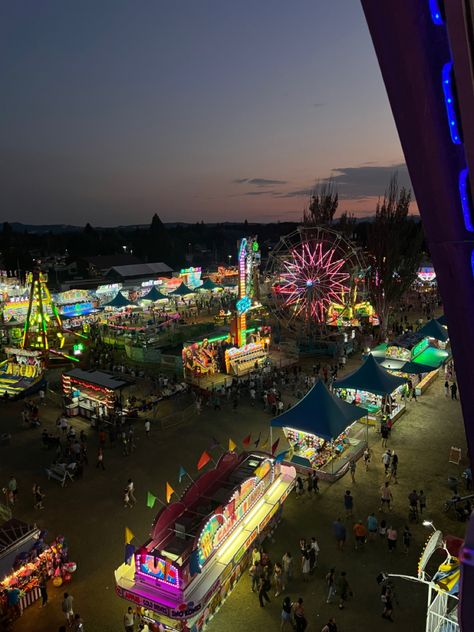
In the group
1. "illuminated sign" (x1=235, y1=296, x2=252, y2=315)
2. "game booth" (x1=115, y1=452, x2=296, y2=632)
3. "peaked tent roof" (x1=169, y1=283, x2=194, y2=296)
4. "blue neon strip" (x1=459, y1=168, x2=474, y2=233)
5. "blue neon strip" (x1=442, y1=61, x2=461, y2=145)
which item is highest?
"blue neon strip" (x1=442, y1=61, x2=461, y2=145)

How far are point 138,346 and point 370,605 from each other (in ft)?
72.9

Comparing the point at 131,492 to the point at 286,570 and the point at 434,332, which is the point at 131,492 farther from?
the point at 434,332

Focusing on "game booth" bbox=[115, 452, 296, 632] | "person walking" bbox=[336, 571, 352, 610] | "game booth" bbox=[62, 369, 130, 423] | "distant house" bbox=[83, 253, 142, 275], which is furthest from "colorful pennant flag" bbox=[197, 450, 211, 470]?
"distant house" bbox=[83, 253, 142, 275]

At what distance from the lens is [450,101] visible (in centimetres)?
429

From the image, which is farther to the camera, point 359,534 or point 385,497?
point 385,497

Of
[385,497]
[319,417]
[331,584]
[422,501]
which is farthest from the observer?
[319,417]

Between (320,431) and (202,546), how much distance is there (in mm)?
6015

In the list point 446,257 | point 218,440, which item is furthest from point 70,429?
point 446,257

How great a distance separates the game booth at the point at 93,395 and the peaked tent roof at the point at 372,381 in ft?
30.8

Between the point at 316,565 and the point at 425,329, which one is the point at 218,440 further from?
the point at 425,329

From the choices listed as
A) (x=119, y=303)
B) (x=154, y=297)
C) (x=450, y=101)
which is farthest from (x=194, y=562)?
(x=154, y=297)

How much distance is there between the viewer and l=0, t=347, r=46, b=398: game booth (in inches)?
905

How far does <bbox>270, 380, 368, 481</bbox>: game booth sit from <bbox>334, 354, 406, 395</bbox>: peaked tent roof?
249 centimetres

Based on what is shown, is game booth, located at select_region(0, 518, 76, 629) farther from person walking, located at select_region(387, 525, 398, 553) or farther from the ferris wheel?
the ferris wheel
